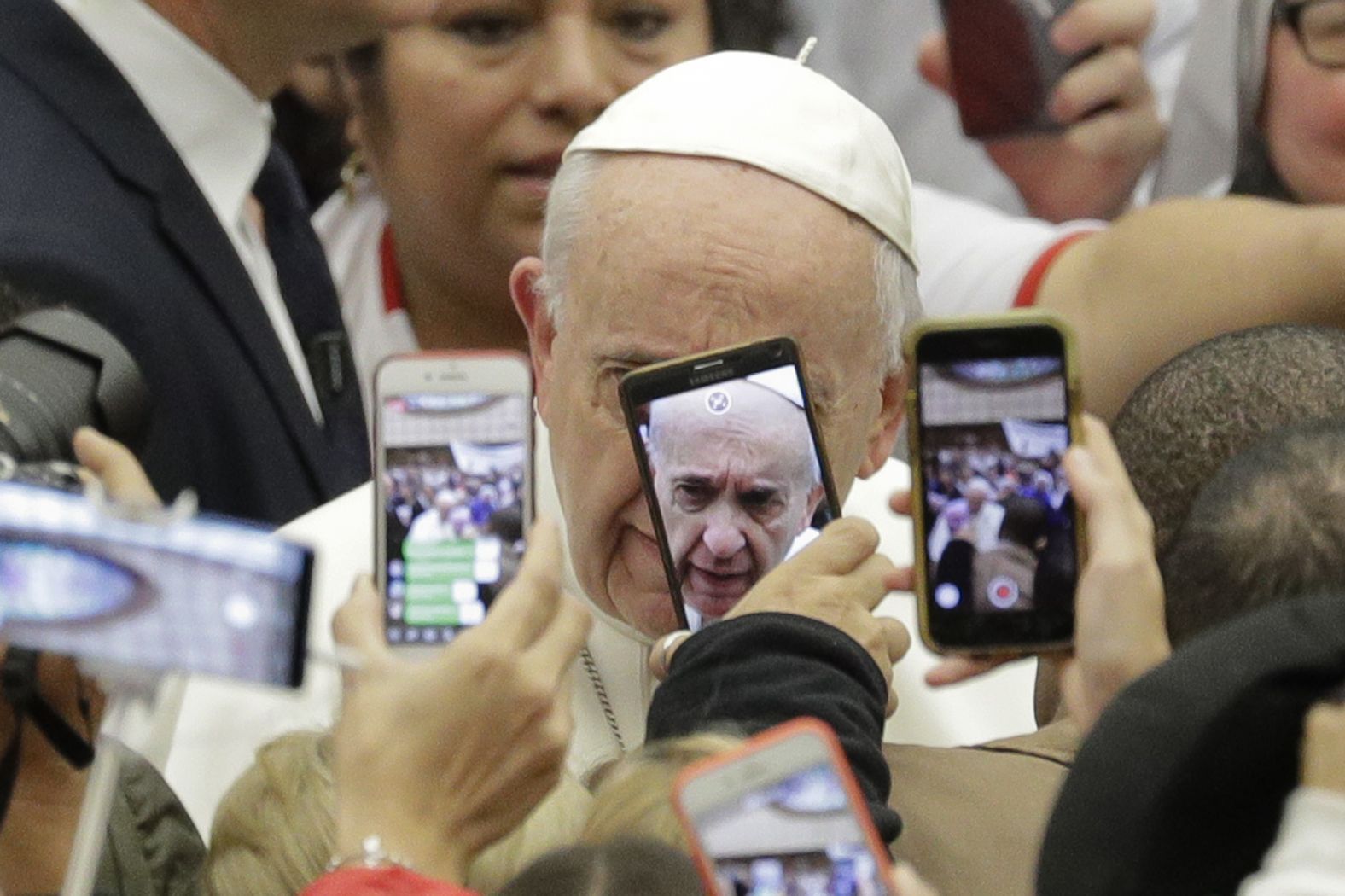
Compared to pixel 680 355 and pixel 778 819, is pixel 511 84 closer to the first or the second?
pixel 680 355

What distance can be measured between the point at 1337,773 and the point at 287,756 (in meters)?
0.83

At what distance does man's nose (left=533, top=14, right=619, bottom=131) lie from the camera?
9.78ft

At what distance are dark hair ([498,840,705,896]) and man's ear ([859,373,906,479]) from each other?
1.03 meters

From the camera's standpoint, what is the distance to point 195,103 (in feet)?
8.62

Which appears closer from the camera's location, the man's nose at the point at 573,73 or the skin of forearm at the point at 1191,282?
the skin of forearm at the point at 1191,282

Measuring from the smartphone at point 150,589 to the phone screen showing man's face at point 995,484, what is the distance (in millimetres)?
642

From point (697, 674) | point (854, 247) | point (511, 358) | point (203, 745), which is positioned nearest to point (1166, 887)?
point (697, 674)

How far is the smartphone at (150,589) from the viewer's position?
3.70 ft

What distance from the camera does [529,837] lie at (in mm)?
1478

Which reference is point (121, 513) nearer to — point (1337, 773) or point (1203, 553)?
point (1337, 773)

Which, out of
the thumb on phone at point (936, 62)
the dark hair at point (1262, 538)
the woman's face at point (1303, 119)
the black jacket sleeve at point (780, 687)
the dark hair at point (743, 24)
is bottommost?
the black jacket sleeve at point (780, 687)

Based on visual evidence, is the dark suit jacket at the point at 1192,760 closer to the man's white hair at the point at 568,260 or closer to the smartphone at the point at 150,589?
the smartphone at the point at 150,589

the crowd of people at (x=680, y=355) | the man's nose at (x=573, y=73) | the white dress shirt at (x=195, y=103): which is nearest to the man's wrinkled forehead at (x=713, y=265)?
the crowd of people at (x=680, y=355)

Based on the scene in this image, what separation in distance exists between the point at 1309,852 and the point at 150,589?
62cm
